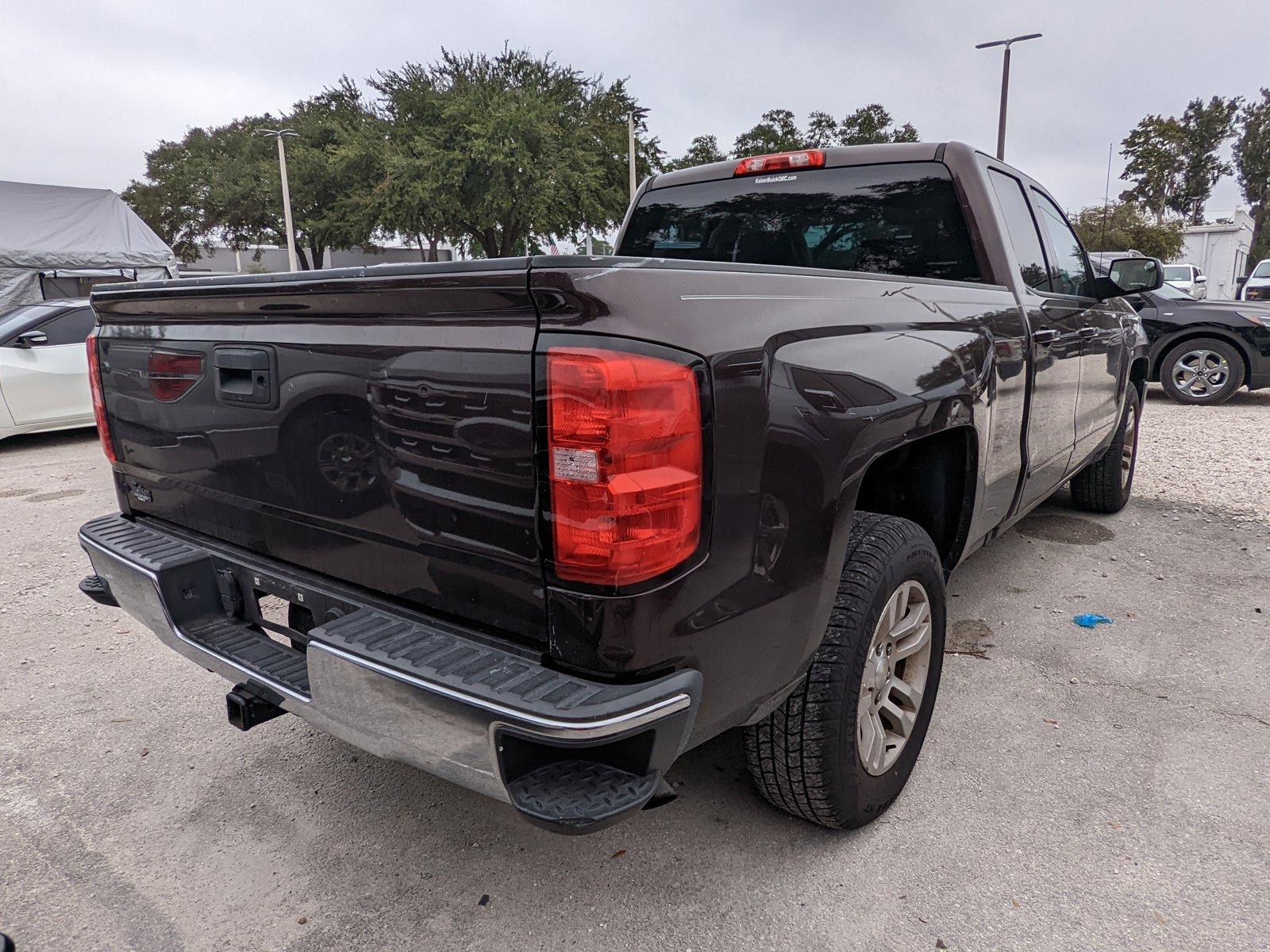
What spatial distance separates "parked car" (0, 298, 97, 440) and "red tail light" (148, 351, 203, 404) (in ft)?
23.2

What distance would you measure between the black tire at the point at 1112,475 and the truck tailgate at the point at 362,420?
14.9 feet

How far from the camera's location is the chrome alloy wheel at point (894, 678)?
7.25ft

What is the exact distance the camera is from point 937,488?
8.77ft

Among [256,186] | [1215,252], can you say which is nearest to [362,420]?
[256,186]

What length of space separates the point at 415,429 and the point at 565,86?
1102 inches

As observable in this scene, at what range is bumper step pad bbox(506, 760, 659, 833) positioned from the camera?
1489 mm

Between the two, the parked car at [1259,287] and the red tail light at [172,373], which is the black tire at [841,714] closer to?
the red tail light at [172,373]

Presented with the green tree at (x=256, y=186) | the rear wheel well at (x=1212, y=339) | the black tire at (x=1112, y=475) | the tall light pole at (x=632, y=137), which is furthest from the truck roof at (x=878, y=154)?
the green tree at (x=256, y=186)

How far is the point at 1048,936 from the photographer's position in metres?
1.95

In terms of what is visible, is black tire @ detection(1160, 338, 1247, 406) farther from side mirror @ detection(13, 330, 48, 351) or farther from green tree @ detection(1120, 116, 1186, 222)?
green tree @ detection(1120, 116, 1186, 222)

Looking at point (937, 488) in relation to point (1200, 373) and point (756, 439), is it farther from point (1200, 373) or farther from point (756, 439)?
point (1200, 373)

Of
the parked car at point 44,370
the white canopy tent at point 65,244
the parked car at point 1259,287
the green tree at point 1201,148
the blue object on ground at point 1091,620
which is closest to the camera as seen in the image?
the blue object on ground at point 1091,620

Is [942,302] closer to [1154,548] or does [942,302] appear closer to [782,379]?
[782,379]

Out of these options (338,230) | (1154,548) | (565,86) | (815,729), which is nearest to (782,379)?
(815,729)
